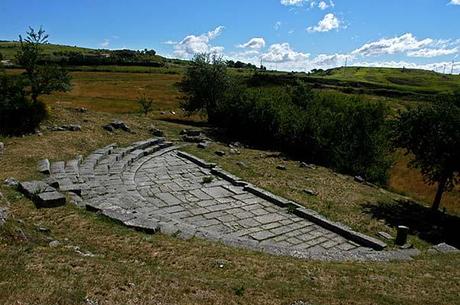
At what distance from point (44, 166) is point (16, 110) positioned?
19.4 feet

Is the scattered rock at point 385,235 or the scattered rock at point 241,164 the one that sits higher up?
the scattered rock at point 241,164

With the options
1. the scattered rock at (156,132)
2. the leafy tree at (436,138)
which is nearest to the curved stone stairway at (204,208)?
the scattered rock at (156,132)

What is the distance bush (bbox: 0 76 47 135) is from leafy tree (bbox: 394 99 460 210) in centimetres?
1622

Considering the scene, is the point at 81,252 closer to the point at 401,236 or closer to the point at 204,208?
the point at 204,208

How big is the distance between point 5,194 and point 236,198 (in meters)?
6.68

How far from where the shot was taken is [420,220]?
1452 cm

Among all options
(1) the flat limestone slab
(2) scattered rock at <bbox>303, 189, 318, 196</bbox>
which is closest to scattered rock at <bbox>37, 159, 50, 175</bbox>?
(1) the flat limestone slab

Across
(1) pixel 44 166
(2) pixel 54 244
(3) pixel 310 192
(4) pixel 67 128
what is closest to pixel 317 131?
(3) pixel 310 192

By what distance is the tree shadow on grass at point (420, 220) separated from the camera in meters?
13.0

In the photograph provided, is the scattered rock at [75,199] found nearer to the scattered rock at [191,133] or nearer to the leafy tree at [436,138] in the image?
the scattered rock at [191,133]

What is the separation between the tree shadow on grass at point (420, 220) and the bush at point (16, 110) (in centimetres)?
1425

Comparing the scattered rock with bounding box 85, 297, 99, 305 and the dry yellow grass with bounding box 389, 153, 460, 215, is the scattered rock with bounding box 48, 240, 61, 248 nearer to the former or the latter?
the scattered rock with bounding box 85, 297, 99, 305

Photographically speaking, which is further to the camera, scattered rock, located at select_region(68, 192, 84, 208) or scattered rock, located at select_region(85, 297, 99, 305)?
scattered rock, located at select_region(68, 192, 84, 208)

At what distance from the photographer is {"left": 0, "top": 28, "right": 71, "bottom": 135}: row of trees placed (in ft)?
56.4
